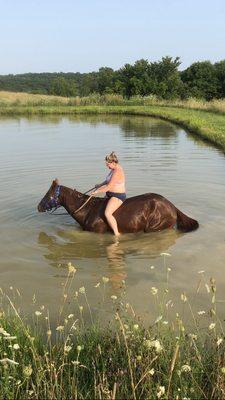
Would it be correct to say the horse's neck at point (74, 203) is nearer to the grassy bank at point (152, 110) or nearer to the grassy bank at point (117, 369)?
the grassy bank at point (117, 369)

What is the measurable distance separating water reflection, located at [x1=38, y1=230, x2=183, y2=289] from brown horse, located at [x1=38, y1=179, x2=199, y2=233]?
0.59ft

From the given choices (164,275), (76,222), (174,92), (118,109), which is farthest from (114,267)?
(174,92)

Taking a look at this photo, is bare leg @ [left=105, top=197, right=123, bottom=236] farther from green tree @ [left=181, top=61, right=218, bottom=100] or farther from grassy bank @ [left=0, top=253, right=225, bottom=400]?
green tree @ [left=181, top=61, right=218, bottom=100]

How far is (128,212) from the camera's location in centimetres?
1016

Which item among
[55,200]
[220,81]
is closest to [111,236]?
[55,200]

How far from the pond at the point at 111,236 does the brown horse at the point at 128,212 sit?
0.23 metres

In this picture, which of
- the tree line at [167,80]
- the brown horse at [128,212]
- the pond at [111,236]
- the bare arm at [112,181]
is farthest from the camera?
the tree line at [167,80]

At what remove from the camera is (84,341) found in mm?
4887

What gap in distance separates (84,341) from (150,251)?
181 inches

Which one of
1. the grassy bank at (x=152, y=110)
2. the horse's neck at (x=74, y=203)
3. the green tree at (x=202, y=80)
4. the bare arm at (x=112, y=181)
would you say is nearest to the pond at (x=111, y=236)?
the horse's neck at (x=74, y=203)

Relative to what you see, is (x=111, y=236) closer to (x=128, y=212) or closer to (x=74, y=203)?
(x=128, y=212)

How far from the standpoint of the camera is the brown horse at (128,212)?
10.2m

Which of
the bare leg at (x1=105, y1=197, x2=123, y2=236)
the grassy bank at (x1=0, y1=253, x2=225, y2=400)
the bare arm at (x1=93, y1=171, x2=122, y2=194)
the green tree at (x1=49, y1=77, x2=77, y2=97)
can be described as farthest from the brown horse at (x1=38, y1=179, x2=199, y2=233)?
the green tree at (x1=49, y1=77, x2=77, y2=97)

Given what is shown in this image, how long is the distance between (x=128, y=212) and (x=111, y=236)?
0.62 m
